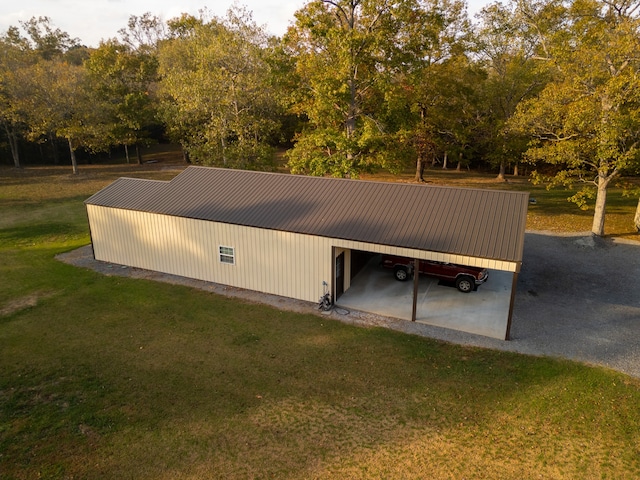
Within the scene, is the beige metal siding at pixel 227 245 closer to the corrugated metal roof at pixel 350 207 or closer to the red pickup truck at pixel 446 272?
the corrugated metal roof at pixel 350 207

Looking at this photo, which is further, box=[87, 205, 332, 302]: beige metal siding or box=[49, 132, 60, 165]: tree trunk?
box=[49, 132, 60, 165]: tree trunk

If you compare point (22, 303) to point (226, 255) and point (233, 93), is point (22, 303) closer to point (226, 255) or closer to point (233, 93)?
point (226, 255)

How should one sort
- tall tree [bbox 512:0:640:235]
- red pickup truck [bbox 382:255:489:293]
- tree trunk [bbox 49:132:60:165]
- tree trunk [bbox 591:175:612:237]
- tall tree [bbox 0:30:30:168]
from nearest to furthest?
red pickup truck [bbox 382:255:489:293], tall tree [bbox 512:0:640:235], tree trunk [bbox 591:175:612:237], tall tree [bbox 0:30:30:168], tree trunk [bbox 49:132:60:165]

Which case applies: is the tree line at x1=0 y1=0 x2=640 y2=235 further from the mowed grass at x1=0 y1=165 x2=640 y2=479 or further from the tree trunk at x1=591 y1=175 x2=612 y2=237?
the mowed grass at x1=0 y1=165 x2=640 y2=479

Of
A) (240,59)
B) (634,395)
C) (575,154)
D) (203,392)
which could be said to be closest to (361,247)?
(203,392)

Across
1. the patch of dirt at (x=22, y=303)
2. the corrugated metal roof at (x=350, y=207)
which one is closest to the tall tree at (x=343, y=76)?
the corrugated metal roof at (x=350, y=207)

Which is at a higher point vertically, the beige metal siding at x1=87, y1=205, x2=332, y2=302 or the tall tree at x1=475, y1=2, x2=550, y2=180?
the tall tree at x1=475, y1=2, x2=550, y2=180

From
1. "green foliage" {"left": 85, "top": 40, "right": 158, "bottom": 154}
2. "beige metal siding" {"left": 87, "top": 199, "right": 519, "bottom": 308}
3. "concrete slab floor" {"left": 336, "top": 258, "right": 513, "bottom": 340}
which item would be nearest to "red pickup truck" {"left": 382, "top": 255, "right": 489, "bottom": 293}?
"concrete slab floor" {"left": 336, "top": 258, "right": 513, "bottom": 340}
